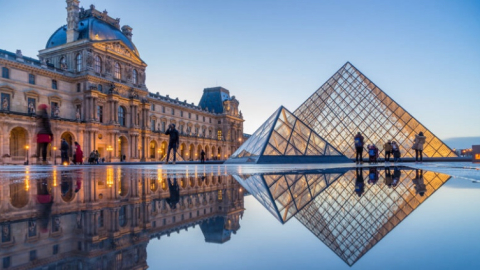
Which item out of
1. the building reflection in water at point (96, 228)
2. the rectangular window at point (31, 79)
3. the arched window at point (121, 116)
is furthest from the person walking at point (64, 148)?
the arched window at point (121, 116)

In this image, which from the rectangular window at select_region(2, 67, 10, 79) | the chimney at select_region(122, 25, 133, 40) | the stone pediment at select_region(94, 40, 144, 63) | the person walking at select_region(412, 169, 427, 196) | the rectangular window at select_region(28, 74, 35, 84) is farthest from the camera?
the chimney at select_region(122, 25, 133, 40)

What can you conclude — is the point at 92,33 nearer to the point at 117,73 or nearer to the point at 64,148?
the point at 117,73

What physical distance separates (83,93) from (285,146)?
27589mm

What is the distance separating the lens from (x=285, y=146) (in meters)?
14.4

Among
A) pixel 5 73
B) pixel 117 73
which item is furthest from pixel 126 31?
pixel 5 73

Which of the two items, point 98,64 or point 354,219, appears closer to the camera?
point 354,219

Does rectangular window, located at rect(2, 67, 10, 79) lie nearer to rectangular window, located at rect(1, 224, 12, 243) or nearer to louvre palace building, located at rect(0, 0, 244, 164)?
louvre palace building, located at rect(0, 0, 244, 164)

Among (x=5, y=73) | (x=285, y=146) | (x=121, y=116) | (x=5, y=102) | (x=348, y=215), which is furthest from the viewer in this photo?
(x=121, y=116)

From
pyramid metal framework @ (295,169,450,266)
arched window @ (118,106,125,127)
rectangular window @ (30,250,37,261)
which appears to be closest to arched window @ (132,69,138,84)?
arched window @ (118,106,125,127)

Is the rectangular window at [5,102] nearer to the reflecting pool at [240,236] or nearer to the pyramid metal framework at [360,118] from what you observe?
the pyramid metal framework at [360,118]

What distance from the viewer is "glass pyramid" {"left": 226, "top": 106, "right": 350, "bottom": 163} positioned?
45.9 feet

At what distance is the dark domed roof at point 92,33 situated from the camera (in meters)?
36.9

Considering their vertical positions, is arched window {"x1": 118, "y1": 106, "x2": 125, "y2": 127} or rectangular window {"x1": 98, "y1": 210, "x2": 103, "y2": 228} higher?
arched window {"x1": 118, "y1": 106, "x2": 125, "y2": 127}

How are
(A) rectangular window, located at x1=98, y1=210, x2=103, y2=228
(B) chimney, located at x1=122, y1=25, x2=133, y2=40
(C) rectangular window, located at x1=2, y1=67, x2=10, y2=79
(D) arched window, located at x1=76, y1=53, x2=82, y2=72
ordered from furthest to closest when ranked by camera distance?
1. (B) chimney, located at x1=122, y1=25, x2=133, y2=40
2. (D) arched window, located at x1=76, y1=53, x2=82, y2=72
3. (C) rectangular window, located at x1=2, y1=67, x2=10, y2=79
4. (A) rectangular window, located at x1=98, y1=210, x2=103, y2=228
